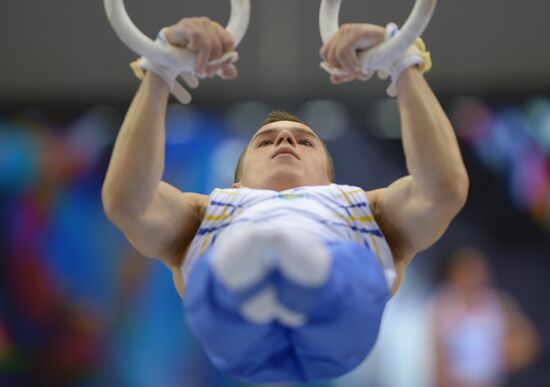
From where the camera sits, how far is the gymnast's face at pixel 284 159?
2.46 m

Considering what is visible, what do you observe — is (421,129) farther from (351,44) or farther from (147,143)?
(147,143)

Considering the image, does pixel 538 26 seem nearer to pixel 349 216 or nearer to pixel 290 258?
pixel 349 216

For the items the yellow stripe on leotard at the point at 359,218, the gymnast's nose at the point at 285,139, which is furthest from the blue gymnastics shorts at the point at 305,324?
the gymnast's nose at the point at 285,139

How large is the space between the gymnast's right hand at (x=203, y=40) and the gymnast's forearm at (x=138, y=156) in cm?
13

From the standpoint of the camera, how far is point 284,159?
8.11 feet

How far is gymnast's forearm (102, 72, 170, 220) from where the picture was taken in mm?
2098

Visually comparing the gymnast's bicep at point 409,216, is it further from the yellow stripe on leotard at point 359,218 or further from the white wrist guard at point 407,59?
the white wrist guard at point 407,59

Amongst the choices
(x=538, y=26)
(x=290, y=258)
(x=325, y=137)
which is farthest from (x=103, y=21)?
(x=290, y=258)

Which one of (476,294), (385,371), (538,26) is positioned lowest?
(385,371)

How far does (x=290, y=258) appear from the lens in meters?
1.79

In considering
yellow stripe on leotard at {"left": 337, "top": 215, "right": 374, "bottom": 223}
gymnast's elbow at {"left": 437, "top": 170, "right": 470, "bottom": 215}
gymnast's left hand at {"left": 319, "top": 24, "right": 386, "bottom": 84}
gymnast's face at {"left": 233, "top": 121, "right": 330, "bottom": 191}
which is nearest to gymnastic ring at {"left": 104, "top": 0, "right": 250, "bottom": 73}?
gymnast's left hand at {"left": 319, "top": 24, "right": 386, "bottom": 84}

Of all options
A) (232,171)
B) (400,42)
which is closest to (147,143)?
(400,42)

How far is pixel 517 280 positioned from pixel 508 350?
0.41 m

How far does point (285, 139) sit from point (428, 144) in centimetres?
60
